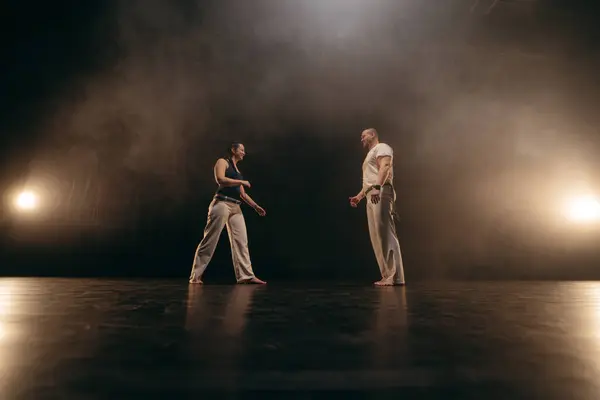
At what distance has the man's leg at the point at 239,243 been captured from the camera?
4.88 m

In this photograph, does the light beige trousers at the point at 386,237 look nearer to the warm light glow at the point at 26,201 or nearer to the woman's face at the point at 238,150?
the woman's face at the point at 238,150

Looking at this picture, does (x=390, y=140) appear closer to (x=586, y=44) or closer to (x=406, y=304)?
(x=586, y=44)

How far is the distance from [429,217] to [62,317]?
4.31 m

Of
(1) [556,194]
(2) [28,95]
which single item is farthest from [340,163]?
(2) [28,95]

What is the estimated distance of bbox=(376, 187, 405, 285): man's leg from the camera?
177 inches

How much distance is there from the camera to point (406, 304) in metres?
2.97

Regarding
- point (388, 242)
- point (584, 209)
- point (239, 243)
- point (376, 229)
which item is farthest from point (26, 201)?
point (584, 209)

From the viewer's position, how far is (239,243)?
4879 mm

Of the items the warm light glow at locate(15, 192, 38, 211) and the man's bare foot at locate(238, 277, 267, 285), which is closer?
the man's bare foot at locate(238, 277, 267, 285)

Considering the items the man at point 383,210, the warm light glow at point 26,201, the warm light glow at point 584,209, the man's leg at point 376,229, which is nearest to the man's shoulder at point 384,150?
the man at point 383,210

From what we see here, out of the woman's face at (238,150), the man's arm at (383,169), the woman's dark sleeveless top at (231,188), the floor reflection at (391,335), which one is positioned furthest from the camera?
the woman's face at (238,150)

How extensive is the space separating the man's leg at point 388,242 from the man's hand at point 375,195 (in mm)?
32

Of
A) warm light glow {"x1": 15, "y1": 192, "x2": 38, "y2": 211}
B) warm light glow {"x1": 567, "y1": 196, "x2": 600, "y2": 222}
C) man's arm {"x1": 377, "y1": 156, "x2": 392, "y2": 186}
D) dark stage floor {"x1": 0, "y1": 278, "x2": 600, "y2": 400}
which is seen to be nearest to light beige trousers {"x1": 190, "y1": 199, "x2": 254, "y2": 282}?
man's arm {"x1": 377, "y1": 156, "x2": 392, "y2": 186}

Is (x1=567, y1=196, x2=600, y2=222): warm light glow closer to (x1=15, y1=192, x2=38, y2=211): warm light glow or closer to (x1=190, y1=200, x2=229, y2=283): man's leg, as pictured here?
(x1=190, y1=200, x2=229, y2=283): man's leg
